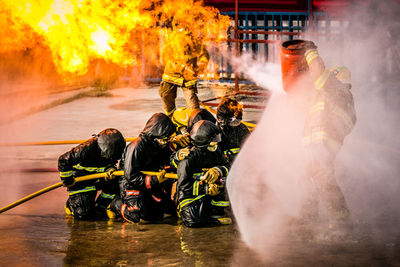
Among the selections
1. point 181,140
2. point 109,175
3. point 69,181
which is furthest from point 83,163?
point 181,140

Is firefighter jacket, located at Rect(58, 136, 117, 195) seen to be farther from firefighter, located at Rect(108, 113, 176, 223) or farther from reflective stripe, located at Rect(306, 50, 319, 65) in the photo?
reflective stripe, located at Rect(306, 50, 319, 65)

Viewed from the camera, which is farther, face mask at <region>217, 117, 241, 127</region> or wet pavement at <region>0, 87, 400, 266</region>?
face mask at <region>217, 117, 241, 127</region>

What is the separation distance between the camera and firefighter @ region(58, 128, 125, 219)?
5238mm

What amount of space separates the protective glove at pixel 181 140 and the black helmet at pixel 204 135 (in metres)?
0.66

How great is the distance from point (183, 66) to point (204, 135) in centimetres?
300

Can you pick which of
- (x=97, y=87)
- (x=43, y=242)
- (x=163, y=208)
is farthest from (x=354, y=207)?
(x=97, y=87)

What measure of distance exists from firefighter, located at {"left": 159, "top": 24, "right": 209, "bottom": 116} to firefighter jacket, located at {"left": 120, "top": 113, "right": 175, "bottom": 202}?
245cm

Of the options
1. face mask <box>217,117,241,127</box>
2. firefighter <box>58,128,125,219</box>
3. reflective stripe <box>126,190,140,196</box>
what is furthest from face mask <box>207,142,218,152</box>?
firefighter <box>58,128,125,219</box>

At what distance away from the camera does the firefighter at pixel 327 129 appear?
190 inches

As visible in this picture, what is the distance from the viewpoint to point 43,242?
179 inches

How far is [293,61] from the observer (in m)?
5.16

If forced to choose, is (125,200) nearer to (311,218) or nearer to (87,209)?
(87,209)

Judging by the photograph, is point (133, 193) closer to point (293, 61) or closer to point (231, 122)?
point (231, 122)

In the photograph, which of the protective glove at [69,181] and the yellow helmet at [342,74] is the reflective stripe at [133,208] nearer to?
the protective glove at [69,181]
